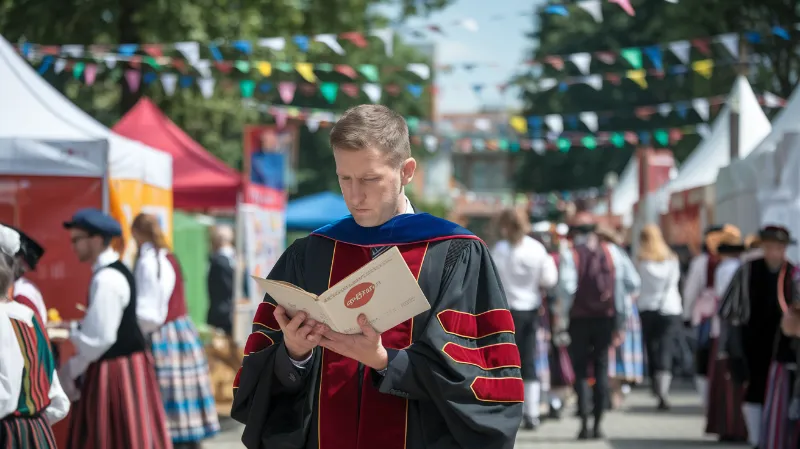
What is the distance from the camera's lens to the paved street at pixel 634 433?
1062cm

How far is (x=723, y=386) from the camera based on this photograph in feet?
36.0

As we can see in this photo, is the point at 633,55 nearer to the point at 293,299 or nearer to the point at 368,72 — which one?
the point at 368,72

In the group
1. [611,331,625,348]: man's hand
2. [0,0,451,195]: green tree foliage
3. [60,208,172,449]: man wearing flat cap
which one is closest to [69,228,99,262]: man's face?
[60,208,172,449]: man wearing flat cap

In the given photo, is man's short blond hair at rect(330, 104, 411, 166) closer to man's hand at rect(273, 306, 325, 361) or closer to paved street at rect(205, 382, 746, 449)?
man's hand at rect(273, 306, 325, 361)

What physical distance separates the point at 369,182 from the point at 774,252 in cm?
606

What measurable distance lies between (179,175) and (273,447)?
10.6m

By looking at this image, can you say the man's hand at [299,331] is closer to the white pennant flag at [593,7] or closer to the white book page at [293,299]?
the white book page at [293,299]

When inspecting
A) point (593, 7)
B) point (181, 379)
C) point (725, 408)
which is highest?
point (593, 7)

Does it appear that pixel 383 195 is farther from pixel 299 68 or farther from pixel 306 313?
pixel 299 68

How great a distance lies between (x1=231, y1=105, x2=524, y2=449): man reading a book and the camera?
3.30 meters

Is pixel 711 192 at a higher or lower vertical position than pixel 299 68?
→ lower

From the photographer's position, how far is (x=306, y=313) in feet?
10.5

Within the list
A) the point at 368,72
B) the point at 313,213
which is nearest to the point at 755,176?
the point at 368,72

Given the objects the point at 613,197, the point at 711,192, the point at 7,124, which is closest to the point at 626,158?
the point at 613,197
